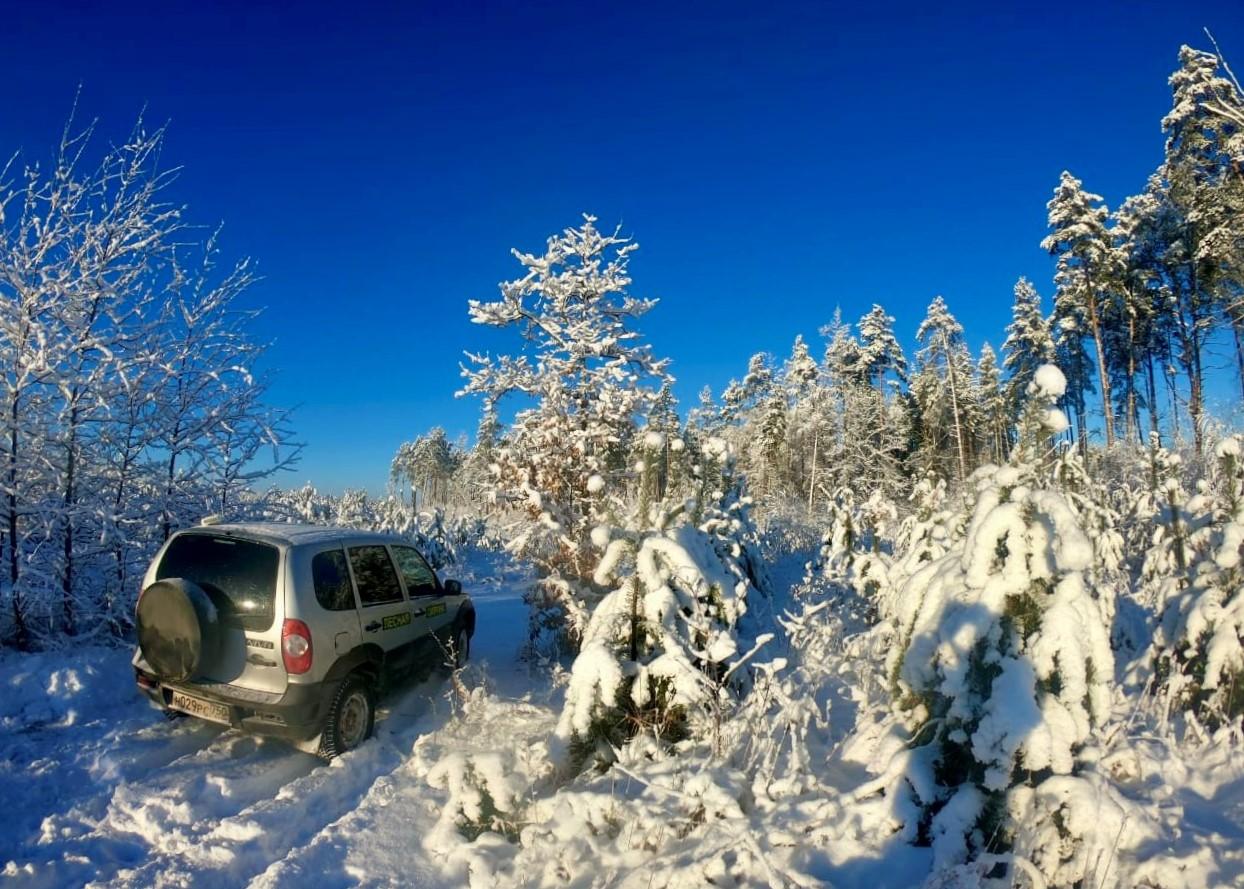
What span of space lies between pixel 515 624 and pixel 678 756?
26.8 ft

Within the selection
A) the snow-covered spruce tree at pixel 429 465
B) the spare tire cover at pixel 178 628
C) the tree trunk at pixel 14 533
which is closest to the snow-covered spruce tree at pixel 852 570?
the spare tire cover at pixel 178 628

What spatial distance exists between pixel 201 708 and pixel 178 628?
2.24 ft

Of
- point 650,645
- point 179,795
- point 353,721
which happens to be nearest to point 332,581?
point 353,721

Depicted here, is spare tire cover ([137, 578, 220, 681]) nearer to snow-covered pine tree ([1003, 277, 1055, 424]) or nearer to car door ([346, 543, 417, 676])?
car door ([346, 543, 417, 676])

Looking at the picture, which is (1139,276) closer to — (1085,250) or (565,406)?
(1085,250)

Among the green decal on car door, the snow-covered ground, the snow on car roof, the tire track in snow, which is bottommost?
the tire track in snow

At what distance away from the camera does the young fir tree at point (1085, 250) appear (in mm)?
27891

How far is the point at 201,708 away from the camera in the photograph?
5184 mm

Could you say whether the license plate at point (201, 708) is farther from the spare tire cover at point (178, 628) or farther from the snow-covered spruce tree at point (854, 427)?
the snow-covered spruce tree at point (854, 427)

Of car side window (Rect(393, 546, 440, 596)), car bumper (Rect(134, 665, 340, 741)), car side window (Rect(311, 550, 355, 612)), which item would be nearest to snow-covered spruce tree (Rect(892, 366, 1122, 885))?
car bumper (Rect(134, 665, 340, 741))

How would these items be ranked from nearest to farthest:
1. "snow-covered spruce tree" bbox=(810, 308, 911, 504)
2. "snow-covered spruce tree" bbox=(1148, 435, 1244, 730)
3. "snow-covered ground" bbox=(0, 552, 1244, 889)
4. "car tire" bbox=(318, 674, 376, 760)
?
1. "snow-covered ground" bbox=(0, 552, 1244, 889)
2. "snow-covered spruce tree" bbox=(1148, 435, 1244, 730)
3. "car tire" bbox=(318, 674, 376, 760)
4. "snow-covered spruce tree" bbox=(810, 308, 911, 504)

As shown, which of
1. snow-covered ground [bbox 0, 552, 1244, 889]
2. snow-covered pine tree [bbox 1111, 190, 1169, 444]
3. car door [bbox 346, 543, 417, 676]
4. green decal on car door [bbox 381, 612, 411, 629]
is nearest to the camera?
snow-covered ground [bbox 0, 552, 1244, 889]

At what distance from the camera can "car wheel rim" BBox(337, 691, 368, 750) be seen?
214 inches

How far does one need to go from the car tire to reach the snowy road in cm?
15
